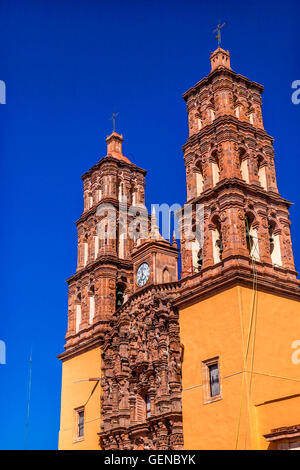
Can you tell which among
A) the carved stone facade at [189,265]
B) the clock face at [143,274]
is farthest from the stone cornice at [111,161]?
the clock face at [143,274]

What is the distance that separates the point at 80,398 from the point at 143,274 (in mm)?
7357

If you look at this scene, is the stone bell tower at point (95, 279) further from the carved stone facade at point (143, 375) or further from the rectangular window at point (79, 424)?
the carved stone facade at point (143, 375)

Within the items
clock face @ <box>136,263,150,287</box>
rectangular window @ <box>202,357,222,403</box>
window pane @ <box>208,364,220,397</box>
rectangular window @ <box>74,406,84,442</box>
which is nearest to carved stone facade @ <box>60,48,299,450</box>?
clock face @ <box>136,263,150,287</box>

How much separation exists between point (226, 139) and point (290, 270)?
6599 mm

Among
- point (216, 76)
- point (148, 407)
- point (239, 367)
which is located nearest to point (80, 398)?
point (148, 407)

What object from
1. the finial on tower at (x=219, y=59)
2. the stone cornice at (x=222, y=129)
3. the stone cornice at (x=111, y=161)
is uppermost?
the finial on tower at (x=219, y=59)

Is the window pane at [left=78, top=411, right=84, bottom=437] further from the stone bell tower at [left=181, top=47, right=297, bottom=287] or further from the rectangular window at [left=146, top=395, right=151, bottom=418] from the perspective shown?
the stone bell tower at [left=181, top=47, right=297, bottom=287]

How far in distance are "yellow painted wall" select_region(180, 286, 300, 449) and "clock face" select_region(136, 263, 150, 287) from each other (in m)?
4.63

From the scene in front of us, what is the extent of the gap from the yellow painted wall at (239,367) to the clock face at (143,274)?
15.2 feet

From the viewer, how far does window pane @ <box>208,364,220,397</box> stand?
83.9ft

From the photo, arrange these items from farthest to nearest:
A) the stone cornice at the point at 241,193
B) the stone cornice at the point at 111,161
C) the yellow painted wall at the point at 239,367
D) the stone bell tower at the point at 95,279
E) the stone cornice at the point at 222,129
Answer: the stone cornice at the point at 111,161 < the stone bell tower at the point at 95,279 < the stone cornice at the point at 222,129 < the stone cornice at the point at 241,193 < the yellow painted wall at the point at 239,367

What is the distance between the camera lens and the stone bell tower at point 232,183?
92.2 ft

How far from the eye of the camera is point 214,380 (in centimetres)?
2580
